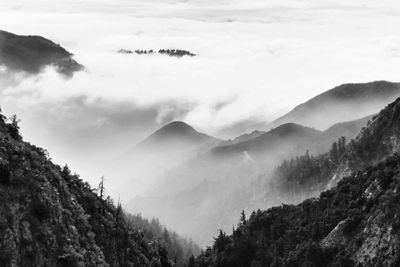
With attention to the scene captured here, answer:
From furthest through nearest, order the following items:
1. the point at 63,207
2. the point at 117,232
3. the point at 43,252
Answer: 1. the point at 117,232
2. the point at 63,207
3. the point at 43,252

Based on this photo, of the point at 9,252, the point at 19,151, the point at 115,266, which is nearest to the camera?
the point at 9,252

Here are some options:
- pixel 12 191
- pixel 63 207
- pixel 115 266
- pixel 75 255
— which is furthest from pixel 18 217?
pixel 115 266

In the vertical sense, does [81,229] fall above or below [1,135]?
below

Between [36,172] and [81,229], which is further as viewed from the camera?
[81,229]

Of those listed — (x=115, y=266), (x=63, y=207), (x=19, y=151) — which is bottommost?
(x=115, y=266)

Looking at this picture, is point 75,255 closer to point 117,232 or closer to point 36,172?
point 36,172

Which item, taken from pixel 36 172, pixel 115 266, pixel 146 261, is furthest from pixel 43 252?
pixel 146 261
